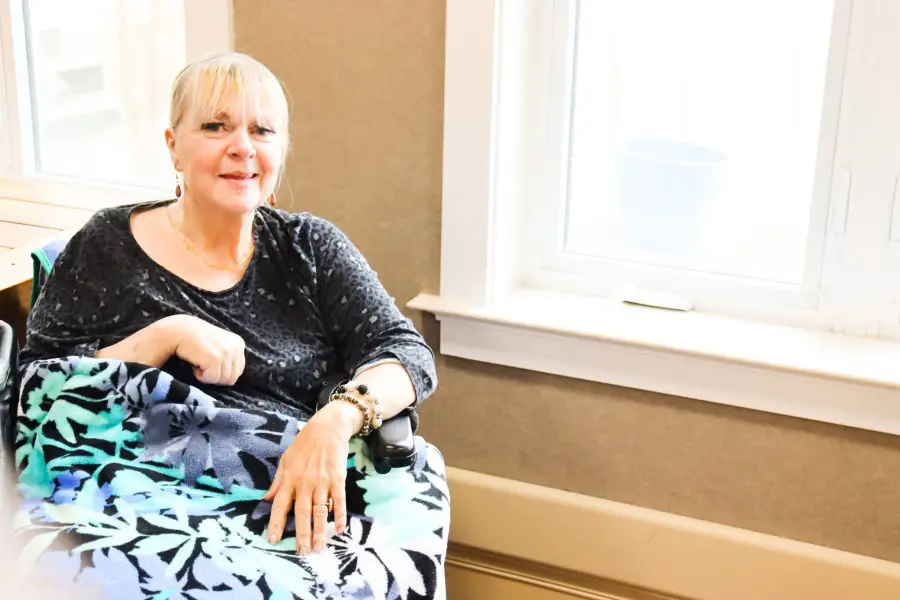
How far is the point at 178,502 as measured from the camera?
1.55 metres

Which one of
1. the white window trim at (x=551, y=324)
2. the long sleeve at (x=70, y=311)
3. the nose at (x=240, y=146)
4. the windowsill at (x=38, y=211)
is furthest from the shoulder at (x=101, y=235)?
the white window trim at (x=551, y=324)

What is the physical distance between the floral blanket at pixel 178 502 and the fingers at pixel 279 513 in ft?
0.06

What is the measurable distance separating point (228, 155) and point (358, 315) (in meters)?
0.33

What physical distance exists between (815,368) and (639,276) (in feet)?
1.42

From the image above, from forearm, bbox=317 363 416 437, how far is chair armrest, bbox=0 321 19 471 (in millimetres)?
457

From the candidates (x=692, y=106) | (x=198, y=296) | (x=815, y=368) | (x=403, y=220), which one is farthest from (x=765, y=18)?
(x=198, y=296)

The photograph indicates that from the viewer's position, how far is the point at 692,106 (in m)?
2.13

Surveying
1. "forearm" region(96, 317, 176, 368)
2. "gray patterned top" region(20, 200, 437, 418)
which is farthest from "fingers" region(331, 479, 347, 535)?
"forearm" region(96, 317, 176, 368)

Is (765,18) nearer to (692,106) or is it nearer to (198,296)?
(692,106)

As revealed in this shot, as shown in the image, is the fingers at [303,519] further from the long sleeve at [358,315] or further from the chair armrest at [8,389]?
the chair armrest at [8,389]

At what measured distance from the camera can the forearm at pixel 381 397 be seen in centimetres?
165

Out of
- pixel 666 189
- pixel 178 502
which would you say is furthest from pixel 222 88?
pixel 666 189

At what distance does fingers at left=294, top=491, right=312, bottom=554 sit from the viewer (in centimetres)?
154

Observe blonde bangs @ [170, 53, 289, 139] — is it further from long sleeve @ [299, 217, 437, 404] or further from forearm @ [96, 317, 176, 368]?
forearm @ [96, 317, 176, 368]
